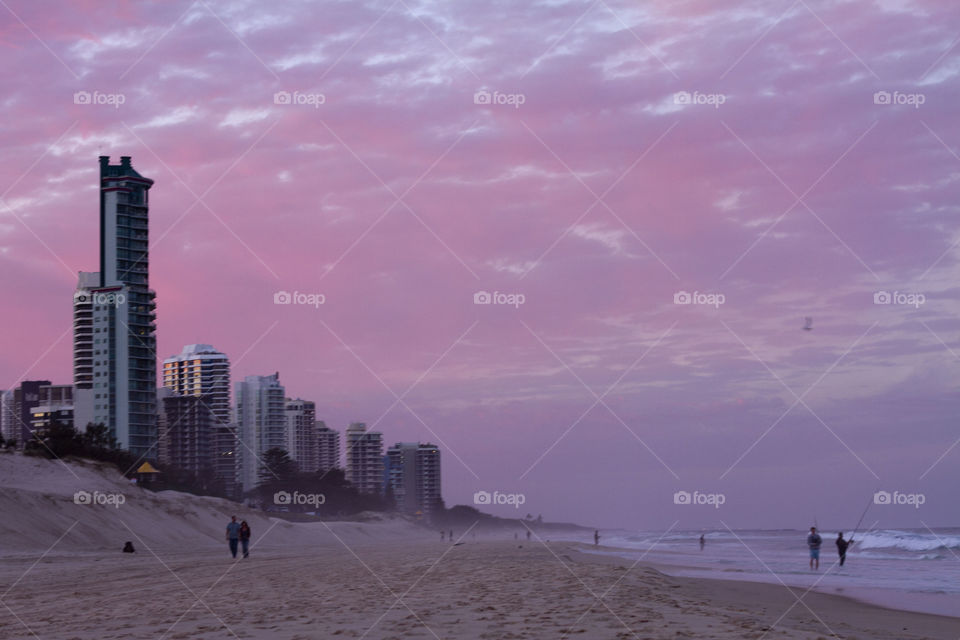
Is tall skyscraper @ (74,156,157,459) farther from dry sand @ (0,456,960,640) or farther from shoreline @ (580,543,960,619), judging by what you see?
shoreline @ (580,543,960,619)

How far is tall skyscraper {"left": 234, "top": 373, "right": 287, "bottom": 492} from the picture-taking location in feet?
585

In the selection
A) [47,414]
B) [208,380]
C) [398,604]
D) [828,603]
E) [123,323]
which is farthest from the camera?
[208,380]

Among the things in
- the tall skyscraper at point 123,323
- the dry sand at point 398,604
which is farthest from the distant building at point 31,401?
the dry sand at point 398,604

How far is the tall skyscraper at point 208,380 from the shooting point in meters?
175

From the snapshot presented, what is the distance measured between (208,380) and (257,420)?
1249 centimetres

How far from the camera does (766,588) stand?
28875 mm

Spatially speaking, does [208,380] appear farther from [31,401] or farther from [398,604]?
[398,604]

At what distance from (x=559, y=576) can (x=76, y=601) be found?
1157cm

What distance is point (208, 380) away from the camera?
595ft

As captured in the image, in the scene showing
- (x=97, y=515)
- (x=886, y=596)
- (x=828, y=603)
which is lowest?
(x=886, y=596)

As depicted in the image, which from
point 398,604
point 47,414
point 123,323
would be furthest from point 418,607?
point 47,414

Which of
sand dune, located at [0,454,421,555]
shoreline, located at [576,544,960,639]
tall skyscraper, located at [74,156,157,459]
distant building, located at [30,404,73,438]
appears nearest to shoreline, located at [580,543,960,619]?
shoreline, located at [576,544,960,639]

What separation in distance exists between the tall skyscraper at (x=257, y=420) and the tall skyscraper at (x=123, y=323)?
4990 cm

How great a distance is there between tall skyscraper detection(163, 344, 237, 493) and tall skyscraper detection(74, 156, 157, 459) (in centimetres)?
4465
